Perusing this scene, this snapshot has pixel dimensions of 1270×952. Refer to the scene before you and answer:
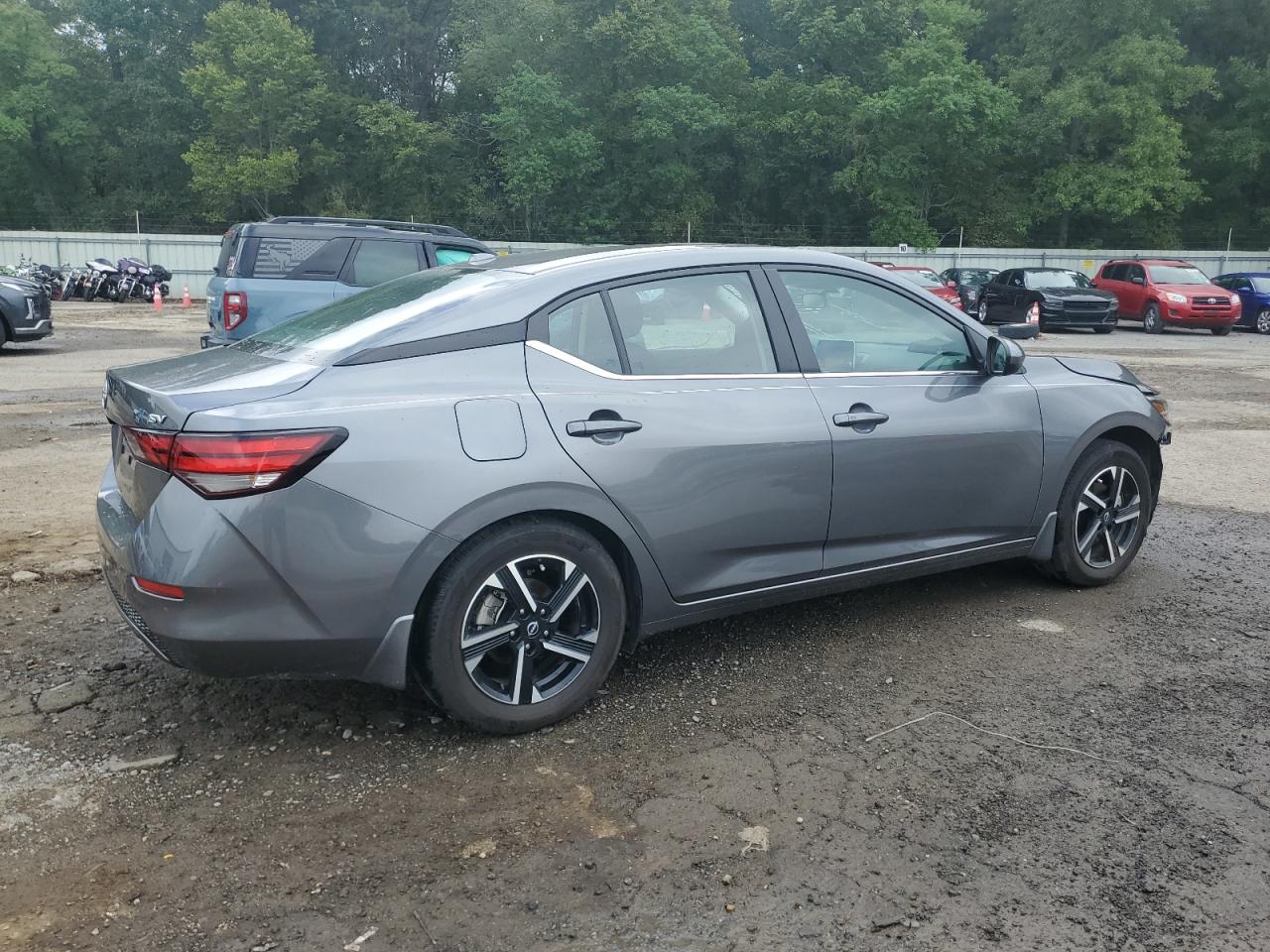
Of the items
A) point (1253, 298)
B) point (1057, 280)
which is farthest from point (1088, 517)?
point (1253, 298)

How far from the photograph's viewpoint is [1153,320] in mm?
25781

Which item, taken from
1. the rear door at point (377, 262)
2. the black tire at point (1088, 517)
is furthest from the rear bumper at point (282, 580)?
the rear door at point (377, 262)

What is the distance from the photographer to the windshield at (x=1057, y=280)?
2544 cm

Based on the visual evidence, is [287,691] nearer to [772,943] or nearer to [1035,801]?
[772,943]

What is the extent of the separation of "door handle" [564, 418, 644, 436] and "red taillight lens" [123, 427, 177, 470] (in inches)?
47.3

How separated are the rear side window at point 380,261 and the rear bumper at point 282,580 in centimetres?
765

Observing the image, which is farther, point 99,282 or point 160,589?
point 99,282

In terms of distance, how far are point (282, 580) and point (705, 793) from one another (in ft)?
4.58

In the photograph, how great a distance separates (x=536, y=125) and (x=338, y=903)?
157 ft

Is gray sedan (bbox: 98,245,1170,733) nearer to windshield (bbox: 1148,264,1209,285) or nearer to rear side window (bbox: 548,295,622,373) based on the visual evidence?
rear side window (bbox: 548,295,622,373)

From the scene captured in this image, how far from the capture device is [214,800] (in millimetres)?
3203

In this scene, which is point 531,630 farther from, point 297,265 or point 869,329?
point 297,265

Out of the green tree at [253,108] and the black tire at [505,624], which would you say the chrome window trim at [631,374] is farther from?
the green tree at [253,108]

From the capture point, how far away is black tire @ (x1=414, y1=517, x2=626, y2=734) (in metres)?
3.41
